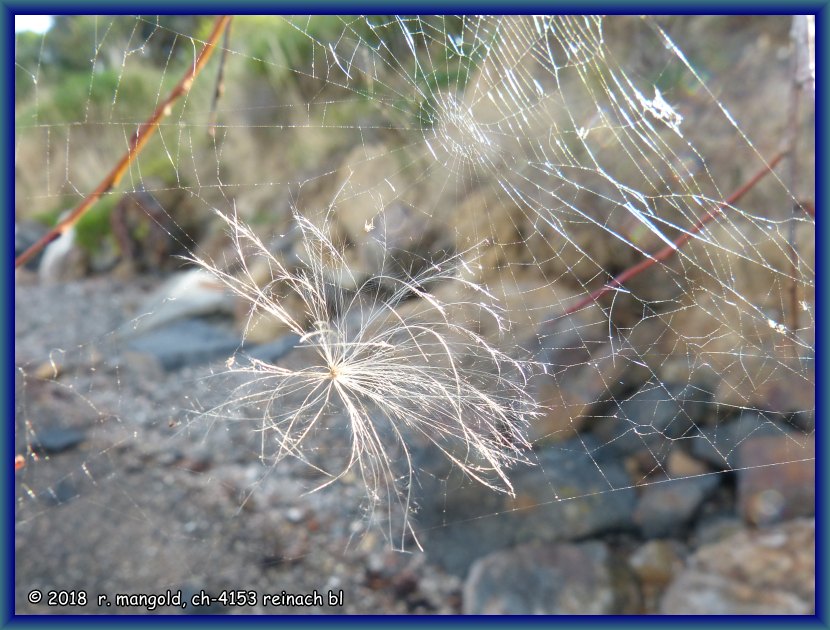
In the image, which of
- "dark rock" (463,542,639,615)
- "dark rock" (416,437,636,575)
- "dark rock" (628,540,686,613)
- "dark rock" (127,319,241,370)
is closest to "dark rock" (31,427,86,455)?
"dark rock" (127,319,241,370)

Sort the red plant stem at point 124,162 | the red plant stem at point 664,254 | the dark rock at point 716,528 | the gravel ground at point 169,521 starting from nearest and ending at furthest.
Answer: the red plant stem at point 124,162 → the red plant stem at point 664,254 → the gravel ground at point 169,521 → the dark rock at point 716,528

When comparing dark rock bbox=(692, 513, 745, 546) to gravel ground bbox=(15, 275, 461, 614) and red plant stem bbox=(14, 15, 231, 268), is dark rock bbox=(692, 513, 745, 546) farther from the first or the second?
→ red plant stem bbox=(14, 15, 231, 268)

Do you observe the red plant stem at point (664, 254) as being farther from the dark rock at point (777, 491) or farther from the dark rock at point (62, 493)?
the dark rock at point (62, 493)

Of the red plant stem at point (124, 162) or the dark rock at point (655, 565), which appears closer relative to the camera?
the red plant stem at point (124, 162)

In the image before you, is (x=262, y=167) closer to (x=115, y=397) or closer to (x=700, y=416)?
(x=115, y=397)

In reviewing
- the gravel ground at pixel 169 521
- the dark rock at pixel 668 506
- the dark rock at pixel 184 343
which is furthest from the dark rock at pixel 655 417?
the dark rock at pixel 184 343

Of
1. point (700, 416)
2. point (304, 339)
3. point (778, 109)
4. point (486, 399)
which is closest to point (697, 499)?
point (700, 416)

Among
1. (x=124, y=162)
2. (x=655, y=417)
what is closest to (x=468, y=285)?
(x=124, y=162)
